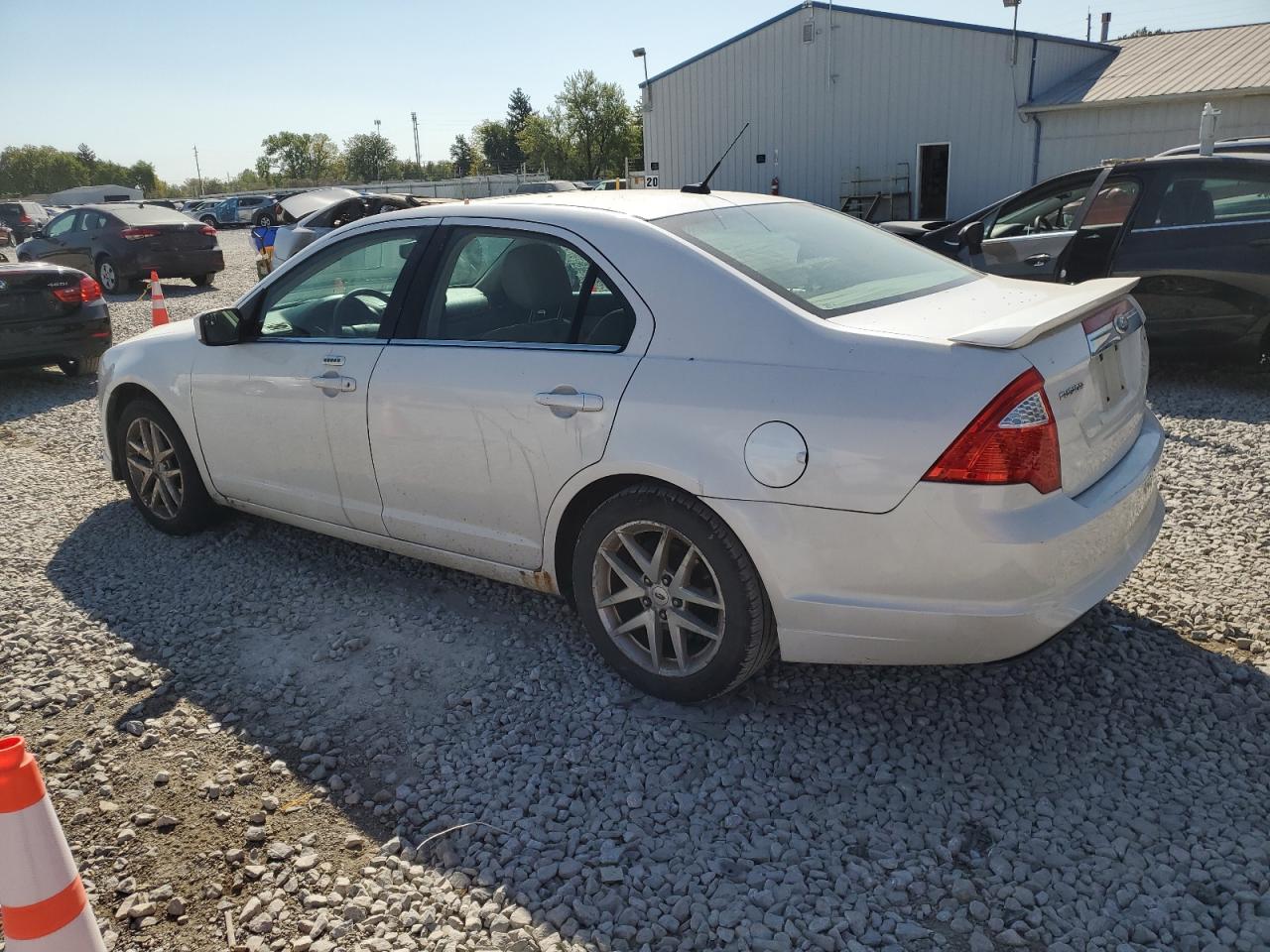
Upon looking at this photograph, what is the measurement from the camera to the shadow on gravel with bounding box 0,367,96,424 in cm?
870

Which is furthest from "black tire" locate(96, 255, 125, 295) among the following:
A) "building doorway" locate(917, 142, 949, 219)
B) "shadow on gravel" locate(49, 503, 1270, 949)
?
"building doorway" locate(917, 142, 949, 219)

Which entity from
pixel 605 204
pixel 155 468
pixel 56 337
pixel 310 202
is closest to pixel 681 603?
pixel 605 204

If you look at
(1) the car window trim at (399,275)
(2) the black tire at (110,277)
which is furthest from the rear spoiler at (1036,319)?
(2) the black tire at (110,277)

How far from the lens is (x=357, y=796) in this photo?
2.92 m

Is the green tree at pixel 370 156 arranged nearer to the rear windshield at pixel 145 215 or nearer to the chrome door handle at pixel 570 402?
the rear windshield at pixel 145 215

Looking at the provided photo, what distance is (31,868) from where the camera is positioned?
1829mm

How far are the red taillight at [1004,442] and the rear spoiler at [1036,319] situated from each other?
0.11 metres

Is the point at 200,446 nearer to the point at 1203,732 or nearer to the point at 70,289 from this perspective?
the point at 1203,732

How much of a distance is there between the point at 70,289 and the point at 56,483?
3.86 meters

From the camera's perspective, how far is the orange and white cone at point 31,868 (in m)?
1.79

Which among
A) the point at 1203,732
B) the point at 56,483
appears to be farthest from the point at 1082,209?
the point at 56,483

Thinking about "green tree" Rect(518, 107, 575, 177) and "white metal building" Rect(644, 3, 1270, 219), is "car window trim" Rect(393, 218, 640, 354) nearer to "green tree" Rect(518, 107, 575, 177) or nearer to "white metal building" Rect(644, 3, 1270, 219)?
"white metal building" Rect(644, 3, 1270, 219)

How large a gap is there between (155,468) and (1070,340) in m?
4.38

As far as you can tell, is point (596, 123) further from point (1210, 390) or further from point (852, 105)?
→ point (1210, 390)
